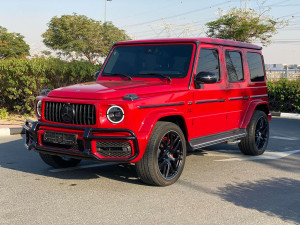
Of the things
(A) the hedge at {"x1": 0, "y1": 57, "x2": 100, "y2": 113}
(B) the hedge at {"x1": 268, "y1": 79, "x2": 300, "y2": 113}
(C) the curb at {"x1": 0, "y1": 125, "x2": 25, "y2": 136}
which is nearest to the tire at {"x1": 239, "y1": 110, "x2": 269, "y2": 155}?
(C) the curb at {"x1": 0, "y1": 125, "x2": 25, "y2": 136}

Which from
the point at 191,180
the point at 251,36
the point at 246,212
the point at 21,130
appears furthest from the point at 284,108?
the point at 251,36

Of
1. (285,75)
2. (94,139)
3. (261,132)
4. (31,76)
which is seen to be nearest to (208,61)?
(261,132)

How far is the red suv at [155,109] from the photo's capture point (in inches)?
185

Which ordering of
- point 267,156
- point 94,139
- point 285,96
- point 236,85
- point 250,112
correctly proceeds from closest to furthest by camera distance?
point 94,139
point 236,85
point 250,112
point 267,156
point 285,96

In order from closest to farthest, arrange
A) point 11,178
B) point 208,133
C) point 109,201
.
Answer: point 109,201, point 11,178, point 208,133

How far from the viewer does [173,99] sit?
17.3 feet

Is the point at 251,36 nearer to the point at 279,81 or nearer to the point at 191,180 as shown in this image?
the point at 279,81

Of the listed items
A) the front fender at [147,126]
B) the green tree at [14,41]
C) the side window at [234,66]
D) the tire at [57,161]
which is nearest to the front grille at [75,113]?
the front fender at [147,126]

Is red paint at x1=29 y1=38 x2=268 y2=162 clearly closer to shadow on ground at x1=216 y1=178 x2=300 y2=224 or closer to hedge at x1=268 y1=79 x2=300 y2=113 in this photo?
shadow on ground at x1=216 y1=178 x2=300 y2=224

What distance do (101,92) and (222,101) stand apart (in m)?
2.27

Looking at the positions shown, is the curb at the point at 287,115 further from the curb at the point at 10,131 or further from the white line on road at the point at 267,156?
the curb at the point at 10,131

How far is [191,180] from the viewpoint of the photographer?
18.2 feet

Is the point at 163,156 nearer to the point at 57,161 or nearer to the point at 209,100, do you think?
the point at 209,100

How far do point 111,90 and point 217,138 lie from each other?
6.77ft
